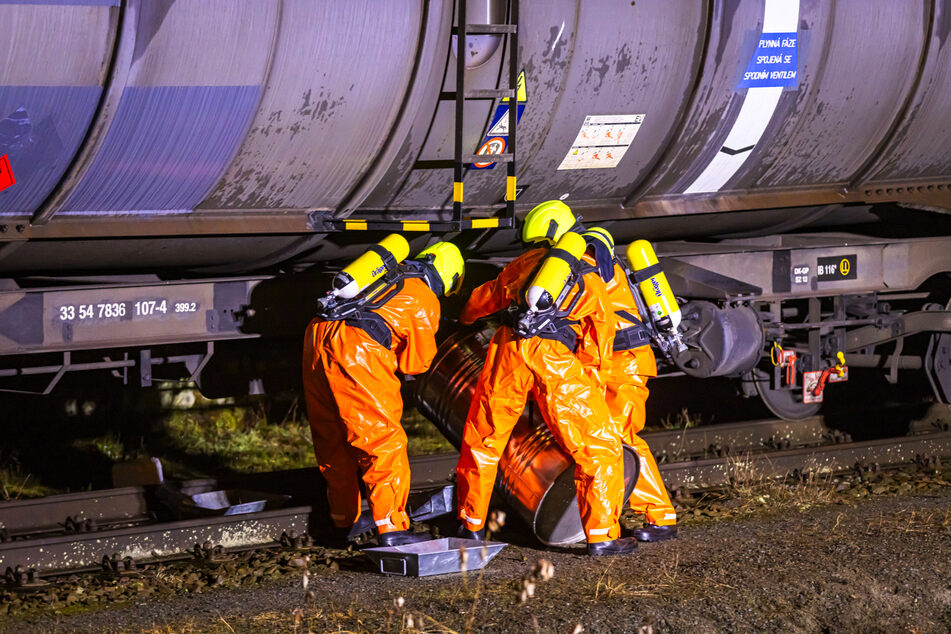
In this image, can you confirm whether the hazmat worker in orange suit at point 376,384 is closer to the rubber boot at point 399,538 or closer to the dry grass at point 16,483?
the rubber boot at point 399,538

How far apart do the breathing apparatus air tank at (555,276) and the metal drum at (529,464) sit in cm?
92

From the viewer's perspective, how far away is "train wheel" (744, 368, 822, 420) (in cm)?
806

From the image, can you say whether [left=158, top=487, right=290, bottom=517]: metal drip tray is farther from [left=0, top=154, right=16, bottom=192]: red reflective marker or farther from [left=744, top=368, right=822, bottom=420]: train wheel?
[left=744, top=368, right=822, bottom=420]: train wheel

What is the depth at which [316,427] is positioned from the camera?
604 centimetres

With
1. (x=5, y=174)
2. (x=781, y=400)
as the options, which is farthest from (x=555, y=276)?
(x=781, y=400)

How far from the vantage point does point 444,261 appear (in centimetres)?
605

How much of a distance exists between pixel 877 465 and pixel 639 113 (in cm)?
313

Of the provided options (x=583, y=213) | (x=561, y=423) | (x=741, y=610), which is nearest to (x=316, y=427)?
(x=561, y=423)

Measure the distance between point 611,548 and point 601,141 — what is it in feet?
7.19

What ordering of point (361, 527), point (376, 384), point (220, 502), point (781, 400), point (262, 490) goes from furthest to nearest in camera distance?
point (781, 400), point (262, 490), point (220, 502), point (361, 527), point (376, 384)

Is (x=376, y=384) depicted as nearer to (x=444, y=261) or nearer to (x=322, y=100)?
(x=444, y=261)

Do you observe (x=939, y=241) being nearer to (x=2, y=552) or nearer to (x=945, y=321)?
(x=945, y=321)

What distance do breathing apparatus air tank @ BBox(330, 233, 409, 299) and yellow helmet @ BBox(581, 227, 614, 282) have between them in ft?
3.21

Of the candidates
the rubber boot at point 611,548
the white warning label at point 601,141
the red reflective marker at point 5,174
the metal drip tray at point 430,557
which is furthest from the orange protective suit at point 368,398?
the red reflective marker at point 5,174
